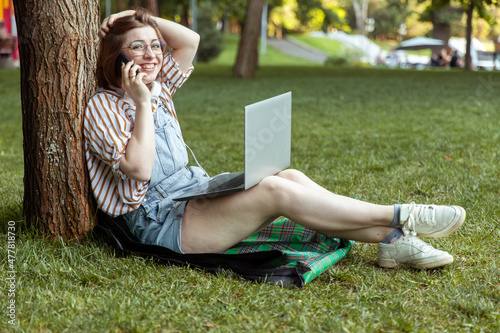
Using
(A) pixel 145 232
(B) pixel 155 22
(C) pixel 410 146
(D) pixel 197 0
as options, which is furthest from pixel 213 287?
(D) pixel 197 0

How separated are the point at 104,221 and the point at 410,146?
3738mm

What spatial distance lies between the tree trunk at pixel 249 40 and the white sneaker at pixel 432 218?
13.6 meters

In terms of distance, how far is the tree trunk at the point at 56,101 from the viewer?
2828 mm

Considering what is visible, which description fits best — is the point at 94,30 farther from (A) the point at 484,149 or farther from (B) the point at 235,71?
(B) the point at 235,71

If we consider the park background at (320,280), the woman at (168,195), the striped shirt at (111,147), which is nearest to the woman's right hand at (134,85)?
the woman at (168,195)

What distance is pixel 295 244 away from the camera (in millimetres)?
3012

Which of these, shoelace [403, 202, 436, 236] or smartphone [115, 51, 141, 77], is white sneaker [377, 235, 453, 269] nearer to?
shoelace [403, 202, 436, 236]

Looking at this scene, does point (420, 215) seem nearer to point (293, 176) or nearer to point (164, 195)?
point (293, 176)

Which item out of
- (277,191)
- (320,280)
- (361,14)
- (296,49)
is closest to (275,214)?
(277,191)

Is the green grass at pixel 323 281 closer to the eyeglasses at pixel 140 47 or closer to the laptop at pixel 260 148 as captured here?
the laptop at pixel 260 148

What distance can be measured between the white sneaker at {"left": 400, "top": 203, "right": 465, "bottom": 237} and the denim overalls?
102 centimetres

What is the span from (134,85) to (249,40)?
13.7 metres

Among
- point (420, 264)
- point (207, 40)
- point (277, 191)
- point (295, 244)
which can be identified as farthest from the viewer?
point (207, 40)

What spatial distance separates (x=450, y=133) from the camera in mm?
6535
